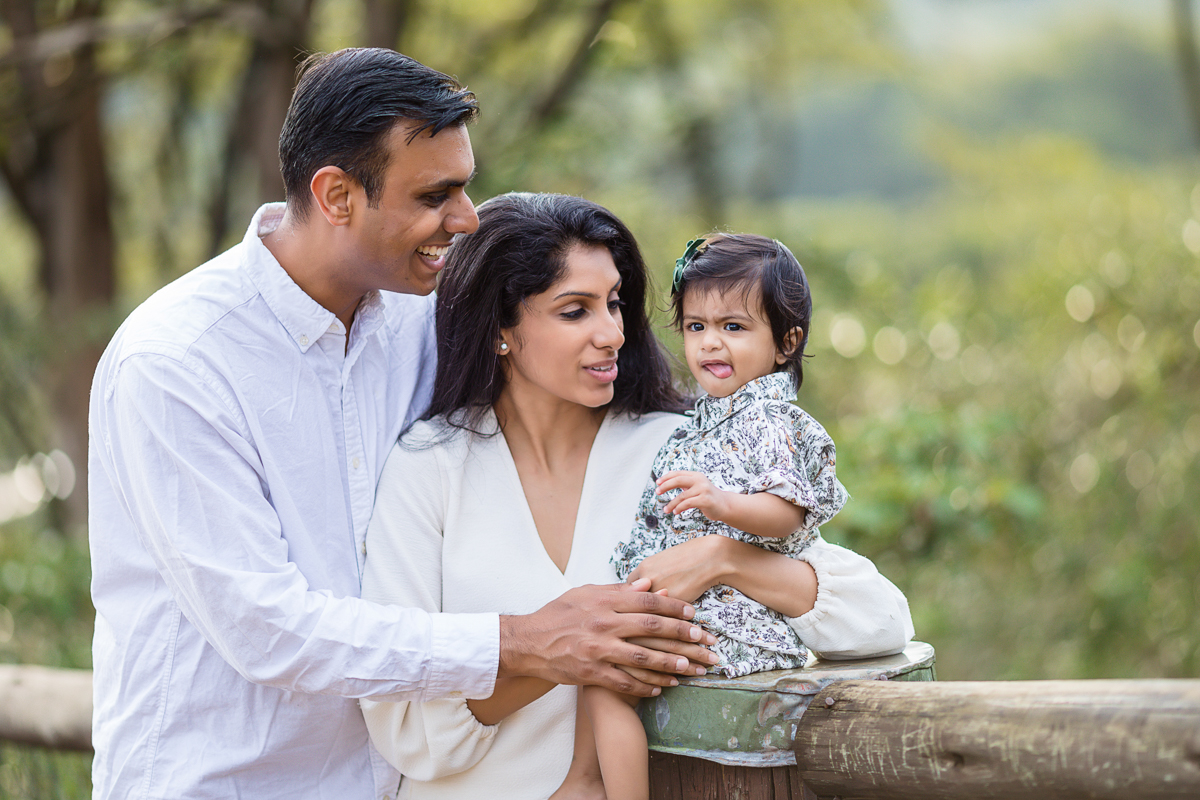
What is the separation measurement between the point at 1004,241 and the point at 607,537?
20.6 feet

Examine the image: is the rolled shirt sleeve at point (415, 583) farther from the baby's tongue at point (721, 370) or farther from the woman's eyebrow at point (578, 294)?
the baby's tongue at point (721, 370)

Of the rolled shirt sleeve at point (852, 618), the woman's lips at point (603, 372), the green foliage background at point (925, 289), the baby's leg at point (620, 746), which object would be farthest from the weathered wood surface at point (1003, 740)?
the green foliage background at point (925, 289)

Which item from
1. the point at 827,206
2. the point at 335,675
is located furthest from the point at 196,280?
the point at 827,206

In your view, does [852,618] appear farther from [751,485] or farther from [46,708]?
[46,708]

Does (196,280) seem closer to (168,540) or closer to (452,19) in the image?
(168,540)

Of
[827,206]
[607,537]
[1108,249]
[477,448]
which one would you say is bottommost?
[607,537]

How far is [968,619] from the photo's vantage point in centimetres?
534

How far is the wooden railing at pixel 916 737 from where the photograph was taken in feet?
4.48

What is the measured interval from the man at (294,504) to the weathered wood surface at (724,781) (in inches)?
6.3

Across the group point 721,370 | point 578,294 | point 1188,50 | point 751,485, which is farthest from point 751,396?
point 1188,50

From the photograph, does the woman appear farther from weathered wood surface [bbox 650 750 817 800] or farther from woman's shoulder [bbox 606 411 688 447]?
weathered wood surface [bbox 650 750 817 800]

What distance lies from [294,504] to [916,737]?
1.13 metres

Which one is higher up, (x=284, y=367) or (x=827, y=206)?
(x=827, y=206)

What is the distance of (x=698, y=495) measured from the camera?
5.84 ft
